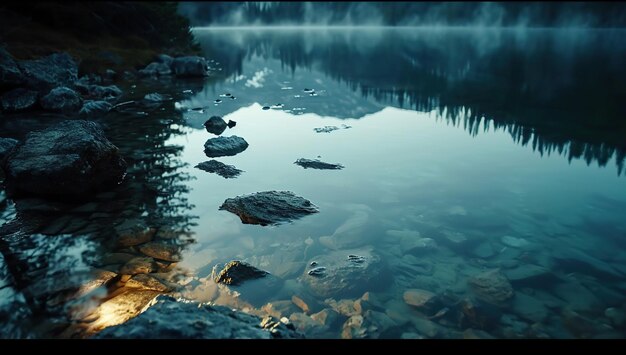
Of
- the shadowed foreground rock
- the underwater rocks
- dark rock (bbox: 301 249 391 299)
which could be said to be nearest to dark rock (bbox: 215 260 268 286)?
dark rock (bbox: 301 249 391 299)

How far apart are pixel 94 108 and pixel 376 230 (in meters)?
20.1

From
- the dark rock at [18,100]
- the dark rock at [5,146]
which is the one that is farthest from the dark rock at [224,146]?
the dark rock at [18,100]

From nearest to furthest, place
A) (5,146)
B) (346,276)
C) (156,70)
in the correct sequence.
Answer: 1. (346,276)
2. (5,146)
3. (156,70)

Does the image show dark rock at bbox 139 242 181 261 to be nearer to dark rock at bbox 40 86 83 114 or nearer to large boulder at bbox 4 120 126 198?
large boulder at bbox 4 120 126 198

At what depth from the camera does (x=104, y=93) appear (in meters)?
29.0

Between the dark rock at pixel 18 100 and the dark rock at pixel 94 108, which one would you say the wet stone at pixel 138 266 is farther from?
the dark rock at pixel 18 100

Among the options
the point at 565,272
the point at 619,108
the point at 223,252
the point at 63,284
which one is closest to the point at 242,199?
the point at 223,252

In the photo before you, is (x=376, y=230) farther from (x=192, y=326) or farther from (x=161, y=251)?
(x=192, y=326)

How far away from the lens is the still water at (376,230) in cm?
723

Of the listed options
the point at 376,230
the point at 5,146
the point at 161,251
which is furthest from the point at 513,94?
the point at 5,146

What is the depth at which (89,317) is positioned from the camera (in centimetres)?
684

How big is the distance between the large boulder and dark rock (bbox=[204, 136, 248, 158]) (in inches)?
210

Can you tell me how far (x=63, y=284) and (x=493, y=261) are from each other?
884 centimetres

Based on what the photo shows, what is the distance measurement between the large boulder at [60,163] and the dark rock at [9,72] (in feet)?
44.6
